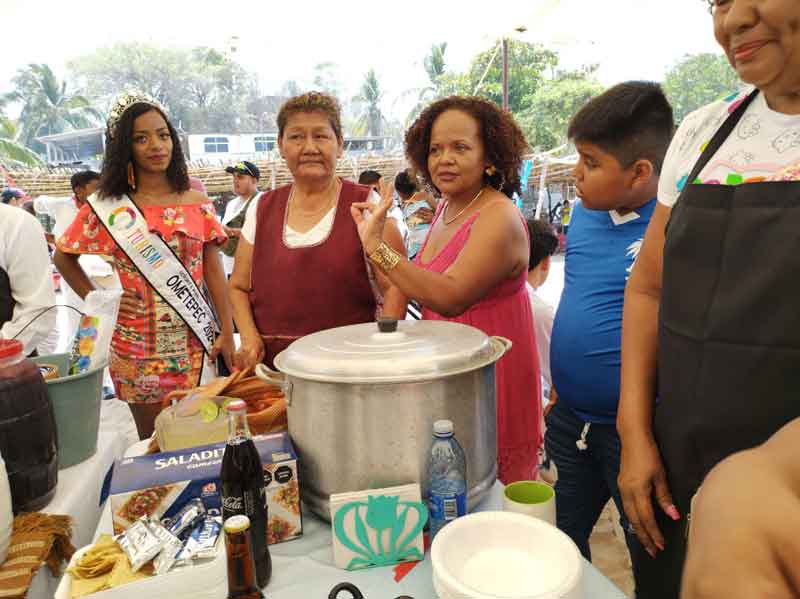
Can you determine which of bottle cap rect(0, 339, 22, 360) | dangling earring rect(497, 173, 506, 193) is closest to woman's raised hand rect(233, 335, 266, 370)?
bottle cap rect(0, 339, 22, 360)

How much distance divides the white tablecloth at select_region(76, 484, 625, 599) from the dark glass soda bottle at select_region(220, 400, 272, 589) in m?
0.04

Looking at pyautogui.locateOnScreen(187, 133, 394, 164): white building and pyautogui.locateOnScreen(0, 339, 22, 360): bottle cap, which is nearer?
A: pyautogui.locateOnScreen(0, 339, 22, 360): bottle cap

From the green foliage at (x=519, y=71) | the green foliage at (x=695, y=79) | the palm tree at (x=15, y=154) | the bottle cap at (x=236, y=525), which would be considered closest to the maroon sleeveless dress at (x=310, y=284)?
the bottle cap at (x=236, y=525)

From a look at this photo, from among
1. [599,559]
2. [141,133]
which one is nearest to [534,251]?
[599,559]

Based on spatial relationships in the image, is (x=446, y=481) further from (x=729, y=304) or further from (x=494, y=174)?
(x=494, y=174)

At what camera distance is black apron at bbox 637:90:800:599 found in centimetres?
80

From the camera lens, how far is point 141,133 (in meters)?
2.17

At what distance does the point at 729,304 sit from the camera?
849 millimetres

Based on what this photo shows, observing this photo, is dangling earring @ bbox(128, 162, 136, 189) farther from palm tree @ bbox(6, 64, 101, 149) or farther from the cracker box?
palm tree @ bbox(6, 64, 101, 149)

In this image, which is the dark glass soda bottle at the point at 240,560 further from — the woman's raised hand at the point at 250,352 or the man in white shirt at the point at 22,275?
the man in white shirt at the point at 22,275

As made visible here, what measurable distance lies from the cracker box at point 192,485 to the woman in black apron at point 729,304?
2.21 feet

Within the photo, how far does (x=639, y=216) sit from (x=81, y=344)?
4.93 feet

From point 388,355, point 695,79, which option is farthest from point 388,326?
point 695,79

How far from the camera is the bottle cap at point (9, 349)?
3.57 feet
